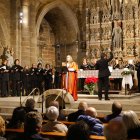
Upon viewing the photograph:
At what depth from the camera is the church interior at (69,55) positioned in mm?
9859

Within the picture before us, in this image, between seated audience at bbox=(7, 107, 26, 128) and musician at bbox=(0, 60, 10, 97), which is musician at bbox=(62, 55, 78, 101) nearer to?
musician at bbox=(0, 60, 10, 97)

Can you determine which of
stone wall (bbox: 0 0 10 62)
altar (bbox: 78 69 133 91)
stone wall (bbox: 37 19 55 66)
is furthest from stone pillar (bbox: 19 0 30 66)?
altar (bbox: 78 69 133 91)

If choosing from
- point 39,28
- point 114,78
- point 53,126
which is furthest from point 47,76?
point 53,126

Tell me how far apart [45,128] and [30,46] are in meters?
14.4

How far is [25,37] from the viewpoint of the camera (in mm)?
18125

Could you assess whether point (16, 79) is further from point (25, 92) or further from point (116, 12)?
point (116, 12)

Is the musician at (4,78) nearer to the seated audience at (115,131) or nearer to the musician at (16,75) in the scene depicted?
the musician at (16,75)

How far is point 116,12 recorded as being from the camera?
61.0 feet

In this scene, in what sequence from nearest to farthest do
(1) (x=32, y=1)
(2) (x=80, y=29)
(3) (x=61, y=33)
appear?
1. (1) (x=32, y=1)
2. (2) (x=80, y=29)
3. (3) (x=61, y=33)

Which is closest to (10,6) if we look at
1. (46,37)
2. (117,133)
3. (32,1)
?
(32,1)

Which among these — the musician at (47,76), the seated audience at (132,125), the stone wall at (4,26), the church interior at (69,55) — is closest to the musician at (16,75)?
the church interior at (69,55)

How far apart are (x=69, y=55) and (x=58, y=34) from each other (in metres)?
11.6

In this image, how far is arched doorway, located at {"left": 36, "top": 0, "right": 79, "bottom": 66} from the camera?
72.2ft

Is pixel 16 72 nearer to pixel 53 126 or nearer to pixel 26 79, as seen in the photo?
pixel 26 79
